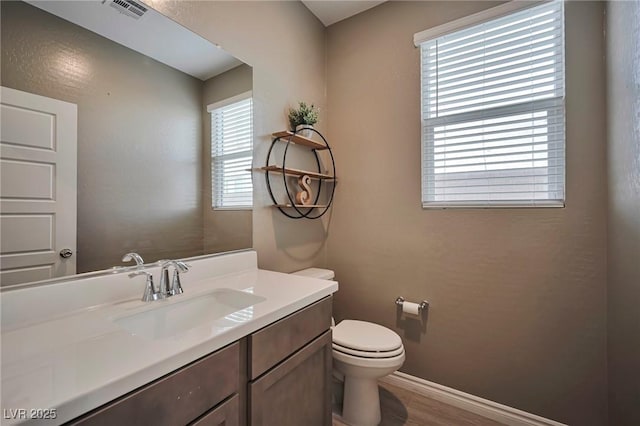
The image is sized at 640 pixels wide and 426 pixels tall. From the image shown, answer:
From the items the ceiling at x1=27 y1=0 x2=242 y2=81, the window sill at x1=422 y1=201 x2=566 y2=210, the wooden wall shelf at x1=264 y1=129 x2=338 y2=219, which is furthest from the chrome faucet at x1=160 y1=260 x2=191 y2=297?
the window sill at x1=422 y1=201 x2=566 y2=210

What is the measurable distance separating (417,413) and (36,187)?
2056 millimetres

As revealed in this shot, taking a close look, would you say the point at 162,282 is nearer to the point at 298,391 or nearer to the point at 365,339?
the point at 298,391

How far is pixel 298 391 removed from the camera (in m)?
1.03

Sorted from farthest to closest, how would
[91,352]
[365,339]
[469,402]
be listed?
[469,402], [365,339], [91,352]

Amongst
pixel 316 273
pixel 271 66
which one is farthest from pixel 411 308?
pixel 271 66

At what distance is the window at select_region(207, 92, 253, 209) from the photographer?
1396 millimetres

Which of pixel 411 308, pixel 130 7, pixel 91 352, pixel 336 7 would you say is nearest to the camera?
pixel 91 352

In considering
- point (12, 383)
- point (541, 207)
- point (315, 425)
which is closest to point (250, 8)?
point (12, 383)

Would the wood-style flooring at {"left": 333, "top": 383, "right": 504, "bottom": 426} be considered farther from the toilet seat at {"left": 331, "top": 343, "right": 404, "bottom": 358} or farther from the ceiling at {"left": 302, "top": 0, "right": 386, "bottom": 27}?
the ceiling at {"left": 302, "top": 0, "right": 386, "bottom": 27}

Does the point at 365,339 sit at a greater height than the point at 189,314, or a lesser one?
lesser

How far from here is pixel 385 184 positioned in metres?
1.94

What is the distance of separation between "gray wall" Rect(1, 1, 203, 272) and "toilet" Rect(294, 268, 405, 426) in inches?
37.3

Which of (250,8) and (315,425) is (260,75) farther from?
(315,425)

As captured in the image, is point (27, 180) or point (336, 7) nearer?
point (27, 180)
